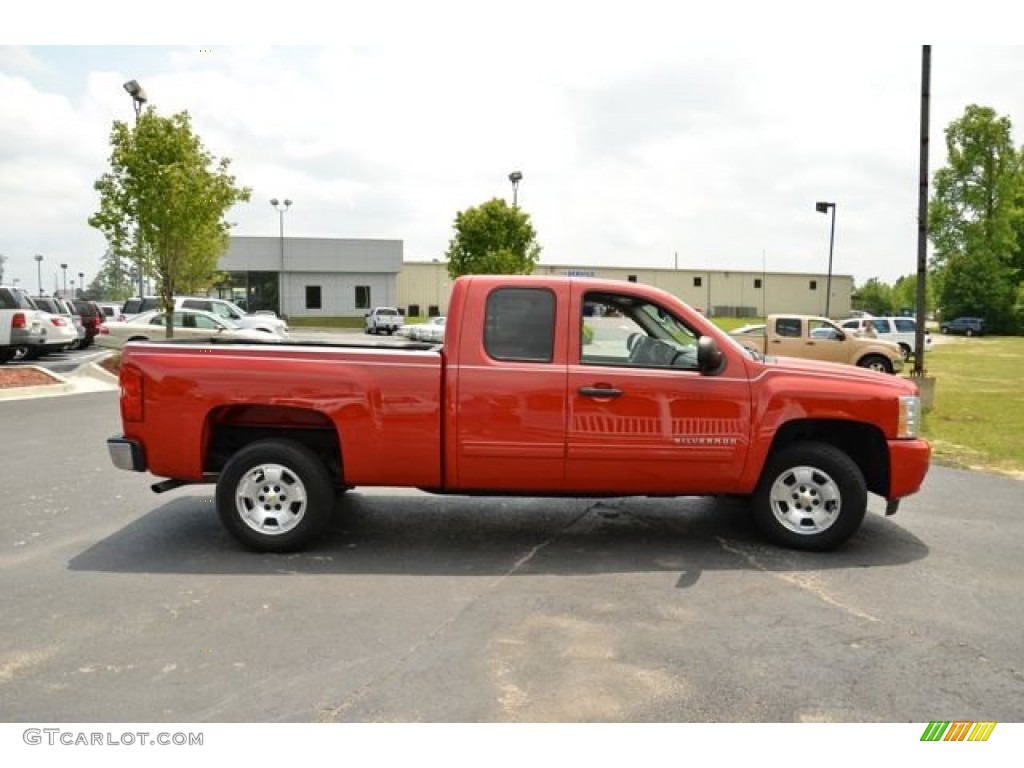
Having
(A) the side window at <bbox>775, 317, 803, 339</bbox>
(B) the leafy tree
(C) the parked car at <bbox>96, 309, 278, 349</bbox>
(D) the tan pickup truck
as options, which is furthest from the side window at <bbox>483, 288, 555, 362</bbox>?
(B) the leafy tree

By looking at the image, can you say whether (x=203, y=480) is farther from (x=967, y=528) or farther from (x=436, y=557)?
(x=967, y=528)

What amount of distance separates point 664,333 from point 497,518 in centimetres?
210

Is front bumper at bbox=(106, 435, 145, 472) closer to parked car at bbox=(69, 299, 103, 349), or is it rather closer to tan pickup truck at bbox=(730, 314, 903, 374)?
tan pickup truck at bbox=(730, 314, 903, 374)

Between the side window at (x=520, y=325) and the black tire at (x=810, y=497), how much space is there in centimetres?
181

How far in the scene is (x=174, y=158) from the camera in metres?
18.7

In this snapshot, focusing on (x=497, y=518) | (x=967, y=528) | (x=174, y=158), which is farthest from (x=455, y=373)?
(x=174, y=158)

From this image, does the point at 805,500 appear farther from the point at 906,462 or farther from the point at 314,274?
the point at 314,274

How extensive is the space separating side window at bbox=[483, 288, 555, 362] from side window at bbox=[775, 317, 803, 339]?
624 inches

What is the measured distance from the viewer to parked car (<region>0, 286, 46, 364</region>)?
739 inches

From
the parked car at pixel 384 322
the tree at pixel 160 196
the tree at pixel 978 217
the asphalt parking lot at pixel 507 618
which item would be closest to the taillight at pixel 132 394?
the asphalt parking lot at pixel 507 618

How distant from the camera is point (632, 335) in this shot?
553cm

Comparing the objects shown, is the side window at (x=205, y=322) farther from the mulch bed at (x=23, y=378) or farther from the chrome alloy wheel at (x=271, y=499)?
the chrome alloy wheel at (x=271, y=499)

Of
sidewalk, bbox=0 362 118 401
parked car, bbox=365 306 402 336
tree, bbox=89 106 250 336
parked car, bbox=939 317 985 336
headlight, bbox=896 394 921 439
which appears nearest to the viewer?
headlight, bbox=896 394 921 439

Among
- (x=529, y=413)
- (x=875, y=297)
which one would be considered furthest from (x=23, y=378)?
(x=875, y=297)
